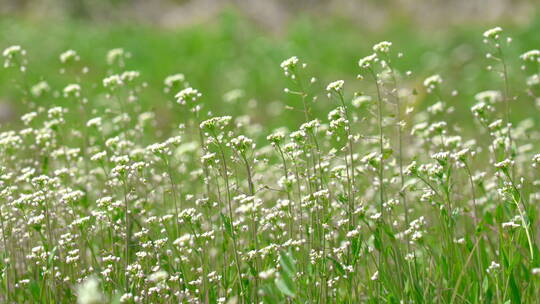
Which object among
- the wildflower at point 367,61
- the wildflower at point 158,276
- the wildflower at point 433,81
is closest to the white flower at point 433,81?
the wildflower at point 433,81

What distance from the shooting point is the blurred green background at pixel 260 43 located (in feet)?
33.2

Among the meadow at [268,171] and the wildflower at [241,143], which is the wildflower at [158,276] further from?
the wildflower at [241,143]

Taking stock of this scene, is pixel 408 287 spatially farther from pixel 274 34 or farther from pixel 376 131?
pixel 274 34

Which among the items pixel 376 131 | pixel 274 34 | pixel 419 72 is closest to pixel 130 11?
pixel 274 34

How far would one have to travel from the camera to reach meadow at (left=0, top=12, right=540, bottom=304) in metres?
3.21

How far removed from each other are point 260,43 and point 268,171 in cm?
Result: 716

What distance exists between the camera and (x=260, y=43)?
39.8ft

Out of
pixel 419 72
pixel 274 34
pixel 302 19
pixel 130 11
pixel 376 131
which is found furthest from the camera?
pixel 130 11

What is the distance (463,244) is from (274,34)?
11.6 meters

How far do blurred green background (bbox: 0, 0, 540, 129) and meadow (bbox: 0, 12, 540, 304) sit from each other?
63 mm

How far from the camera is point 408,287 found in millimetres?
3385

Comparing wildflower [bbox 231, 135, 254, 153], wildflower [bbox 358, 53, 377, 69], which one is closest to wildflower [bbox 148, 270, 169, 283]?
wildflower [bbox 231, 135, 254, 153]

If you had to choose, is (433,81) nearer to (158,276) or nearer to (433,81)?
(433,81)

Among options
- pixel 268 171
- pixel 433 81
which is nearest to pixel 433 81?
pixel 433 81
